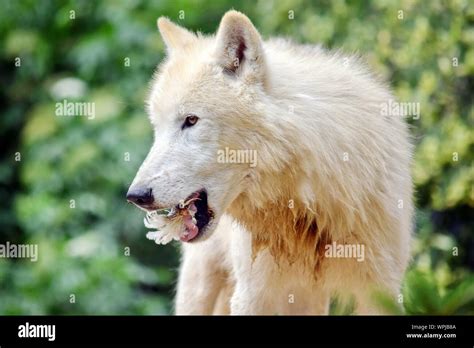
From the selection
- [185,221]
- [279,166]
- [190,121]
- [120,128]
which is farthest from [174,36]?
[120,128]

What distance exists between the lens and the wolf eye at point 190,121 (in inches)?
191

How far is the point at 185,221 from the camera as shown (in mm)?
4863

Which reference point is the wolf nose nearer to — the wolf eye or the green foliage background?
the wolf eye

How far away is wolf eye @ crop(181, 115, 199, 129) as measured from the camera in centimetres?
486

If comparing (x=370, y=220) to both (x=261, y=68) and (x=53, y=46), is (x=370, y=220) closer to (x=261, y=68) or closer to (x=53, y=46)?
(x=261, y=68)

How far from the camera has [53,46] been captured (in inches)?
500

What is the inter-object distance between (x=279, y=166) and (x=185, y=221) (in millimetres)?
562

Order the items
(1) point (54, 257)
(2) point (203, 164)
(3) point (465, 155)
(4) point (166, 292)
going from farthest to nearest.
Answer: (4) point (166, 292), (1) point (54, 257), (3) point (465, 155), (2) point (203, 164)

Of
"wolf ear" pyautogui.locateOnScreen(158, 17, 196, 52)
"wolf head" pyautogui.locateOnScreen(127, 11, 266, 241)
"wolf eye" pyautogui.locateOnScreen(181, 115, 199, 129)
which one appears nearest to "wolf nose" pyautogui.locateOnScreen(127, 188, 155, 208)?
"wolf head" pyautogui.locateOnScreen(127, 11, 266, 241)

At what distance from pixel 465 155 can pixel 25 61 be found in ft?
20.8

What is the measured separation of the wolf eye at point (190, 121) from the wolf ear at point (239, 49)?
1.06 feet

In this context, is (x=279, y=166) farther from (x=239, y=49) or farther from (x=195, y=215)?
(x=239, y=49)

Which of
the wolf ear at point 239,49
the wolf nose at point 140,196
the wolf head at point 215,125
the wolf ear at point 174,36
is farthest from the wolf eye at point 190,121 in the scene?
the wolf ear at point 174,36
